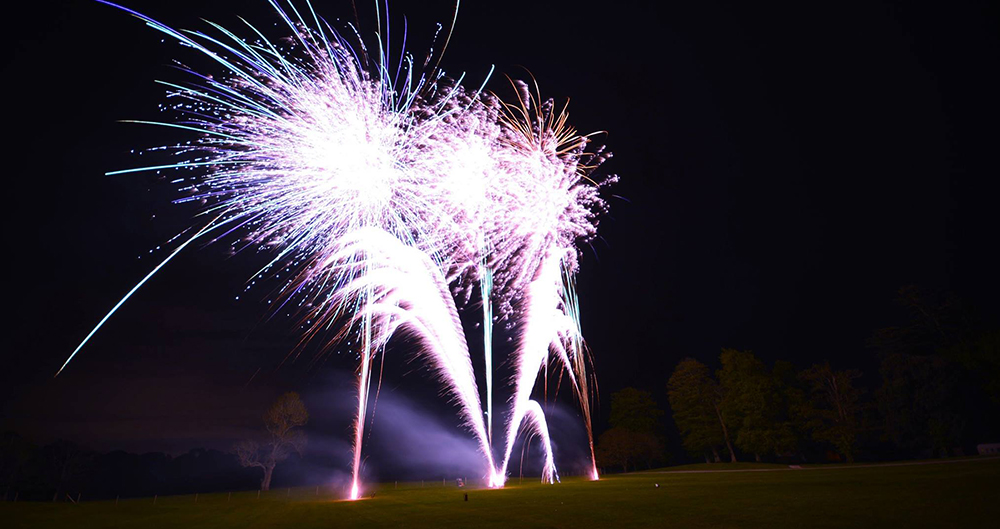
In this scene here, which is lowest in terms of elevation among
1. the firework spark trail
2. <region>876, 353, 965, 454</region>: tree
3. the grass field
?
the grass field

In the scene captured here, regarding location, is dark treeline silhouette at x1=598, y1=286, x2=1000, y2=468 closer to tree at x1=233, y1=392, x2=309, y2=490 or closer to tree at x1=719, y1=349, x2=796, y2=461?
tree at x1=719, y1=349, x2=796, y2=461

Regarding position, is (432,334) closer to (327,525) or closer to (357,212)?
(357,212)

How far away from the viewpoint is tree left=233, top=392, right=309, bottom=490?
56.1m

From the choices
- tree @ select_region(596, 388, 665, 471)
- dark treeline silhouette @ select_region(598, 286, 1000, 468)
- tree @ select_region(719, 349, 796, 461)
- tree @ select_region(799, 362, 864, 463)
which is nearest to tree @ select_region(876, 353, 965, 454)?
dark treeline silhouette @ select_region(598, 286, 1000, 468)

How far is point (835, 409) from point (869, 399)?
365 cm

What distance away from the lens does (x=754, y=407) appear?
53688mm

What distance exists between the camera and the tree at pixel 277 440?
56.1 metres

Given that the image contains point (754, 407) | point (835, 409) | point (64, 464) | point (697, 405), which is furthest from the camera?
point (697, 405)

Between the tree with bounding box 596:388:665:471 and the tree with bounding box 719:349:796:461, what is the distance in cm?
976

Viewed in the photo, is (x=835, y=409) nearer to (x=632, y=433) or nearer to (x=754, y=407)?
(x=754, y=407)

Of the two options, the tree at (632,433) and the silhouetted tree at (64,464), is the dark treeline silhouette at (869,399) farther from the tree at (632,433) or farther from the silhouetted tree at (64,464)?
the silhouetted tree at (64,464)

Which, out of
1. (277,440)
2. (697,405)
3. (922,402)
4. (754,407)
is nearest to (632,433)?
(697,405)

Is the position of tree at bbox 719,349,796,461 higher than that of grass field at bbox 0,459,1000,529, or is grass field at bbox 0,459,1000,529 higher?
tree at bbox 719,349,796,461

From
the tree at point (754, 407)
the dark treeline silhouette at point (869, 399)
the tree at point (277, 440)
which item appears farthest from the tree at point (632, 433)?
the tree at point (277, 440)
